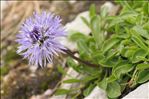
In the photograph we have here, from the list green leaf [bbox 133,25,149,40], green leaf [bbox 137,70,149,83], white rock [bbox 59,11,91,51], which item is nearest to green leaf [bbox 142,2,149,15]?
green leaf [bbox 133,25,149,40]

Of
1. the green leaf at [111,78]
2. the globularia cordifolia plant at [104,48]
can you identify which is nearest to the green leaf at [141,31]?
the globularia cordifolia plant at [104,48]

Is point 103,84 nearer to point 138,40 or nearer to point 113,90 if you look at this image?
point 113,90

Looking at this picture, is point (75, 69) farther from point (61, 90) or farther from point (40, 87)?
point (40, 87)

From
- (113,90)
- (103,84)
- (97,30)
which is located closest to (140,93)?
(113,90)

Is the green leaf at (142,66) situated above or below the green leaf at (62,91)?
above

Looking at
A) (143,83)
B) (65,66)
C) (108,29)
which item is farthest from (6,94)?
(143,83)

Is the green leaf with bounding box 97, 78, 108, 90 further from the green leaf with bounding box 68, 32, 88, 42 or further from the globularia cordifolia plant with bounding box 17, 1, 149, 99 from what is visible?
the green leaf with bounding box 68, 32, 88, 42

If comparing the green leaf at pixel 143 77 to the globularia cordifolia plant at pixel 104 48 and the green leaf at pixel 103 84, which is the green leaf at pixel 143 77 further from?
the green leaf at pixel 103 84
